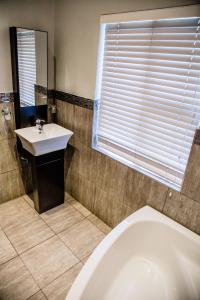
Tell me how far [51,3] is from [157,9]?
4.24 feet

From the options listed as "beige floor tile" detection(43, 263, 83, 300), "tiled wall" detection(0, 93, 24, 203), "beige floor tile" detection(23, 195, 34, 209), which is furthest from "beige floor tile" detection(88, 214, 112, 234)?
"tiled wall" detection(0, 93, 24, 203)

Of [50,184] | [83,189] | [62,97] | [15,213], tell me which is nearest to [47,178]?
[50,184]

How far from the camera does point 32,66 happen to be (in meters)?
2.22

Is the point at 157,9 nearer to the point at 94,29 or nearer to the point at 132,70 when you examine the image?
the point at 132,70

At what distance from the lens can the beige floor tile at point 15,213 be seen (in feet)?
7.56

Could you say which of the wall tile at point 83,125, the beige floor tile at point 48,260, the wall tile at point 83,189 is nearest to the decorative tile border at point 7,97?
the wall tile at point 83,125

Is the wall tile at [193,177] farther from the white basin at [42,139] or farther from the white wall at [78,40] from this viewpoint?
the white basin at [42,139]

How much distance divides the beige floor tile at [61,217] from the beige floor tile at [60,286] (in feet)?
1.65

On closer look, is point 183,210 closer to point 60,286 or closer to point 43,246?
point 60,286

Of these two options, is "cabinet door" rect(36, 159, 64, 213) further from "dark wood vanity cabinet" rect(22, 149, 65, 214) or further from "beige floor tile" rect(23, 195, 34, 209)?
"beige floor tile" rect(23, 195, 34, 209)

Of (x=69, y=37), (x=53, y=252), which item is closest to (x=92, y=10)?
(x=69, y=37)

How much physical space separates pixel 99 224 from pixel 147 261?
2.36 feet

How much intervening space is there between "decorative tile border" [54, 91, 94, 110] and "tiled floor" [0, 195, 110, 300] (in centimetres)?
122

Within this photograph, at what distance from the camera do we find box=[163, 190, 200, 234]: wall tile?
1571 mm
